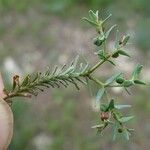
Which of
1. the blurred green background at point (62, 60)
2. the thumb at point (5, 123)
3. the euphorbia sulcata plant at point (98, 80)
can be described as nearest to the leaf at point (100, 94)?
the euphorbia sulcata plant at point (98, 80)

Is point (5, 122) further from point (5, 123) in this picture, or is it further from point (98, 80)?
point (98, 80)

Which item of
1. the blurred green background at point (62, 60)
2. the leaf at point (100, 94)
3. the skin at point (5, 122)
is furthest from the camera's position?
the blurred green background at point (62, 60)

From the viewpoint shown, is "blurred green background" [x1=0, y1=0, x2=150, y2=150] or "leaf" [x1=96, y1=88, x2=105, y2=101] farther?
"blurred green background" [x1=0, y1=0, x2=150, y2=150]

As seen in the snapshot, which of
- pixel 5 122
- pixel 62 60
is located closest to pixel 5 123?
pixel 5 122

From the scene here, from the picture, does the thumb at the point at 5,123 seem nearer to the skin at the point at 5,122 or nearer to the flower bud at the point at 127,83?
the skin at the point at 5,122

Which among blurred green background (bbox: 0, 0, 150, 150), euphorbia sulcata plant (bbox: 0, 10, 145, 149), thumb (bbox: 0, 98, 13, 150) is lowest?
blurred green background (bbox: 0, 0, 150, 150)

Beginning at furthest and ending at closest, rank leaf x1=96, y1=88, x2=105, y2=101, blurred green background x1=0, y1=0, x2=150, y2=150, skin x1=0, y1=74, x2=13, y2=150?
blurred green background x1=0, y1=0, x2=150, y2=150, skin x1=0, y1=74, x2=13, y2=150, leaf x1=96, y1=88, x2=105, y2=101

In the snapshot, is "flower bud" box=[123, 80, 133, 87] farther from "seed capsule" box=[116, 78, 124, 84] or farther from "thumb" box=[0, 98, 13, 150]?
"thumb" box=[0, 98, 13, 150]

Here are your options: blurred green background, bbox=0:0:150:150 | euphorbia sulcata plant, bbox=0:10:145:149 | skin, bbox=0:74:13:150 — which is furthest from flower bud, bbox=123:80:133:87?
blurred green background, bbox=0:0:150:150

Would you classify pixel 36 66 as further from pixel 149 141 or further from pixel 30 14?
pixel 149 141
